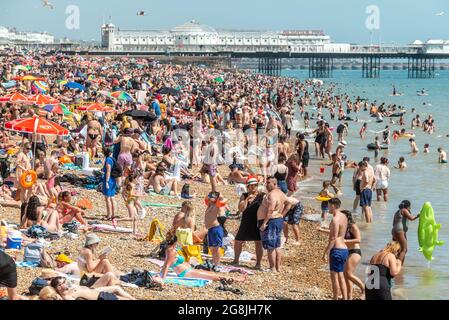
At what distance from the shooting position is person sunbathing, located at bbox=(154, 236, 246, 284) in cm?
949

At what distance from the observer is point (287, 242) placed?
497 inches

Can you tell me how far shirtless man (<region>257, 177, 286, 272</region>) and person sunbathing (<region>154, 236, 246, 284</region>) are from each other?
0.58m

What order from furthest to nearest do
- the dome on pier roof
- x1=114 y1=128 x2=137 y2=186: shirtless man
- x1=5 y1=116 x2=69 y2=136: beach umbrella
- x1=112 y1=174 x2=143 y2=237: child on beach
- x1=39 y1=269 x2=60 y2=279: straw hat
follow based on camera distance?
the dome on pier roof
x1=114 y1=128 x2=137 y2=186: shirtless man
x1=5 y1=116 x2=69 y2=136: beach umbrella
x1=112 y1=174 x2=143 y2=237: child on beach
x1=39 y1=269 x2=60 y2=279: straw hat

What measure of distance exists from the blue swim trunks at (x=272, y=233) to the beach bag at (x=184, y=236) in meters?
0.83

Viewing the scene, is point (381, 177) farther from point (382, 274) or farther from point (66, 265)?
point (382, 274)

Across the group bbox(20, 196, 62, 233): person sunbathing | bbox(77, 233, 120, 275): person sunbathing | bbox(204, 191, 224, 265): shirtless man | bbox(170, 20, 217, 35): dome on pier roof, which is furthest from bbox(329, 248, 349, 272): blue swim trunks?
bbox(170, 20, 217, 35): dome on pier roof

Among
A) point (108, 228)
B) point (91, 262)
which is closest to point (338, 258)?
point (91, 262)

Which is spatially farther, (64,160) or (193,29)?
(193,29)

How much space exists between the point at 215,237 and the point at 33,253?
214 centimetres

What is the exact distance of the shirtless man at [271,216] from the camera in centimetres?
997

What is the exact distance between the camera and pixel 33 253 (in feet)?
31.4

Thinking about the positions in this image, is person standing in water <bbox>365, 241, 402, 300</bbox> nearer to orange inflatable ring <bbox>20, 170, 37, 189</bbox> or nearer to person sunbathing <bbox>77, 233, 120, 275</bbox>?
person sunbathing <bbox>77, 233, 120, 275</bbox>

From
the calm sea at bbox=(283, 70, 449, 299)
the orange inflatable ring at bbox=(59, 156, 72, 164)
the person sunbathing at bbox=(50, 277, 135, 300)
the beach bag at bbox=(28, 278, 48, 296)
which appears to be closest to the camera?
the person sunbathing at bbox=(50, 277, 135, 300)
